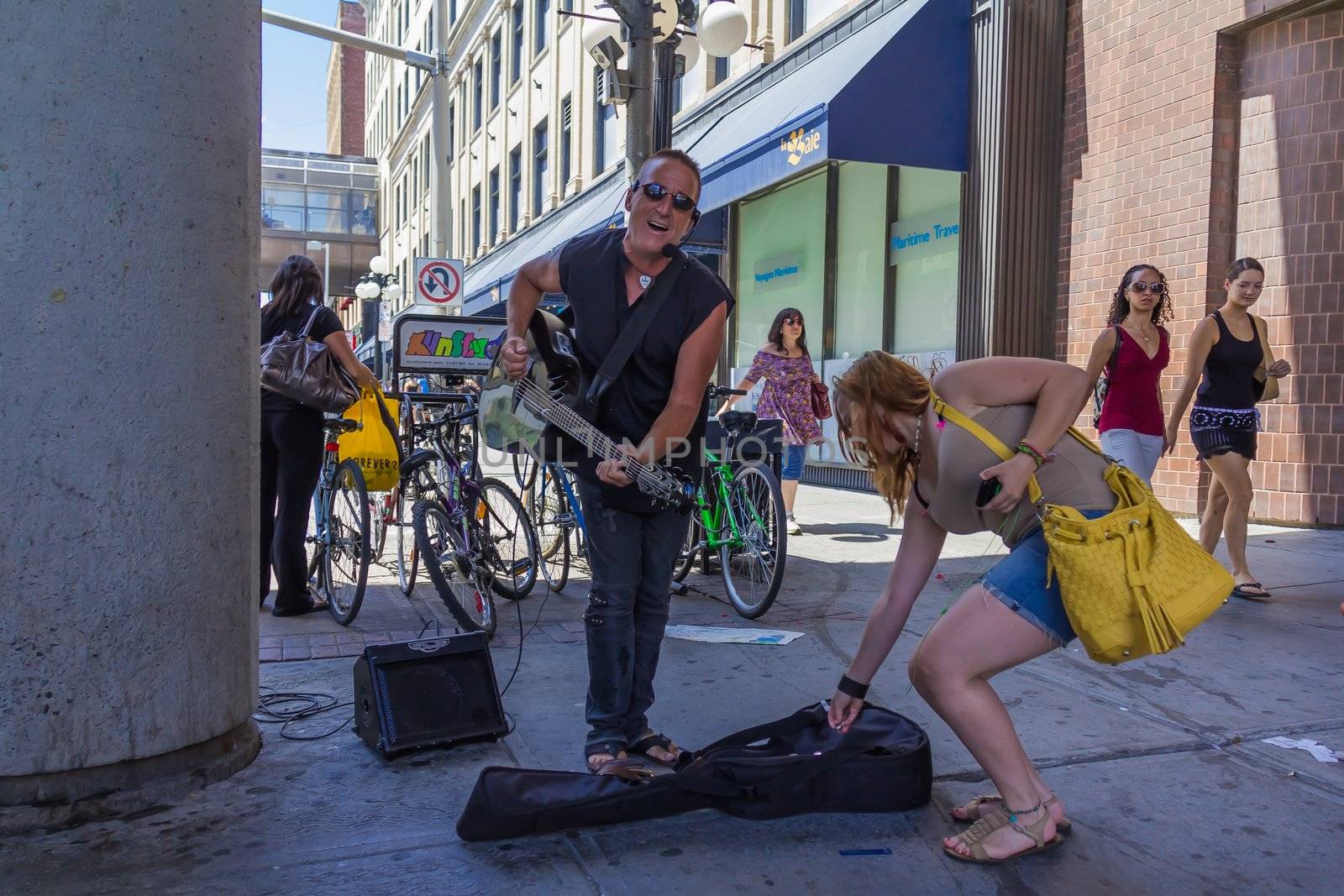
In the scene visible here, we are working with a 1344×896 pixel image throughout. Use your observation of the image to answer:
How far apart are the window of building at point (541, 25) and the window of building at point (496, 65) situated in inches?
138

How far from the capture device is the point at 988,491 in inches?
104

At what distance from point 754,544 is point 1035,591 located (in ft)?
10.0

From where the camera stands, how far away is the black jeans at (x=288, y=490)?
5438 millimetres

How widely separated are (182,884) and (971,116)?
9.53 m

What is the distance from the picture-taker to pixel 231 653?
3.20 meters

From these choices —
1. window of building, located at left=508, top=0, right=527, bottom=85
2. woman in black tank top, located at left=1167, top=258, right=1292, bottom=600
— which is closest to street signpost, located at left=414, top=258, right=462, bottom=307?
woman in black tank top, located at left=1167, top=258, right=1292, bottom=600

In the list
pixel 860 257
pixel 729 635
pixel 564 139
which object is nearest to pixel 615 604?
pixel 729 635

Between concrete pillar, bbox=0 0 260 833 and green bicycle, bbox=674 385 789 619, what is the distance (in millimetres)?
2736

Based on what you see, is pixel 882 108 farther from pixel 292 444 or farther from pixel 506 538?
pixel 292 444

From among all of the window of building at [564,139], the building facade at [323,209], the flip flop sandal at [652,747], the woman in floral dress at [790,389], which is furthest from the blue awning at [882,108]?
the building facade at [323,209]

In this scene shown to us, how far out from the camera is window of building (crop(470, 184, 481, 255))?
104ft

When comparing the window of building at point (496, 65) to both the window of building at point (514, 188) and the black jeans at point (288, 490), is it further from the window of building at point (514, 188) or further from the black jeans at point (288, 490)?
the black jeans at point (288, 490)

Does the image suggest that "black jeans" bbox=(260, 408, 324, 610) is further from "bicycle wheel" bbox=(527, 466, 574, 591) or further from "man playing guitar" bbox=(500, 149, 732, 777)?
"man playing guitar" bbox=(500, 149, 732, 777)

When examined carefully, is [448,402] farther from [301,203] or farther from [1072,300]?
[301,203]
